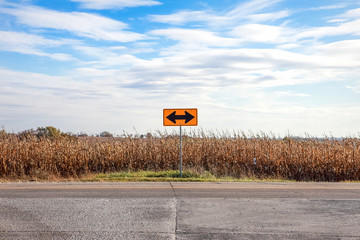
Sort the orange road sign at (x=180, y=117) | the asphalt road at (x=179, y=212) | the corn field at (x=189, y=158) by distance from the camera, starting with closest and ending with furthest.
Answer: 1. the asphalt road at (x=179, y=212)
2. the orange road sign at (x=180, y=117)
3. the corn field at (x=189, y=158)

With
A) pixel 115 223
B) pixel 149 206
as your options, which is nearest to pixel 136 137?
pixel 149 206

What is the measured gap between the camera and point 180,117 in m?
15.1

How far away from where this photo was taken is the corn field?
17703mm

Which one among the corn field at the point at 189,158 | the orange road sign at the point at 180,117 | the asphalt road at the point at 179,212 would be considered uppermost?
the orange road sign at the point at 180,117

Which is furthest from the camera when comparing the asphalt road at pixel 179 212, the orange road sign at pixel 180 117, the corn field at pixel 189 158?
the corn field at pixel 189 158

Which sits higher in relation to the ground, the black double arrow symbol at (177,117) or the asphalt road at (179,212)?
the black double arrow symbol at (177,117)

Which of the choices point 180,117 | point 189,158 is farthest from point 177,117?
point 189,158

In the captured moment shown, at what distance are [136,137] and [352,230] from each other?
14.5m

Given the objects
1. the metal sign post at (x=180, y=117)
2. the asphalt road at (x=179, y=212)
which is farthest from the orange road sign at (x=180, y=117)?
the asphalt road at (x=179, y=212)

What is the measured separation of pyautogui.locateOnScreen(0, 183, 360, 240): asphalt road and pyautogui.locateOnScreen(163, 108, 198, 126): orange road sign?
12.1 ft

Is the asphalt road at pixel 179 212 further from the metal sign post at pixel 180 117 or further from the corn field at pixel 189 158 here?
the corn field at pixel 189 158

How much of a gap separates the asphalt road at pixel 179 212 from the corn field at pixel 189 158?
582 cm

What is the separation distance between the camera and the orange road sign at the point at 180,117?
15.1 metres

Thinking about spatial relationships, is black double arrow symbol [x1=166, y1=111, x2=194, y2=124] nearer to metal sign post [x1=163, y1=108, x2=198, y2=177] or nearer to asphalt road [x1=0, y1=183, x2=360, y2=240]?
metal sign post [x1=163, y1=108, x2=198, y2=177]
